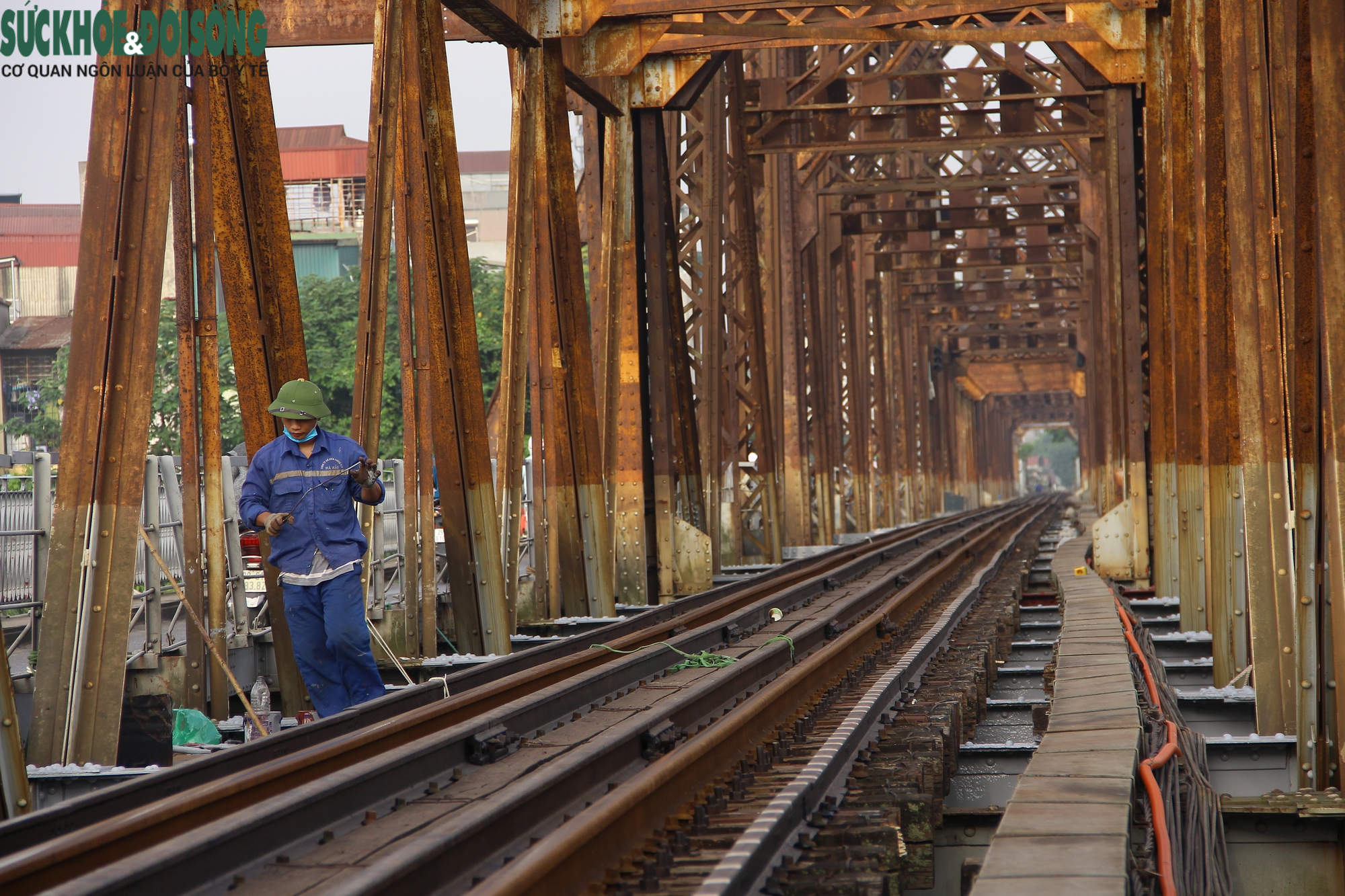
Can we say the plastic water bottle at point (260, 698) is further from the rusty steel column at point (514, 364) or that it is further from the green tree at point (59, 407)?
the green tree at point (59, 407)

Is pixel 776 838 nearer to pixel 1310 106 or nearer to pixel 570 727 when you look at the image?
pixel 570 727

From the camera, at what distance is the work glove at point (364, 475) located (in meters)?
6.65

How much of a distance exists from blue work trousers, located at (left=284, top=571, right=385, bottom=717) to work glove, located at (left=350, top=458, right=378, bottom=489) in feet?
1.49

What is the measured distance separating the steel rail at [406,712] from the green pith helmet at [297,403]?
4.74 ft

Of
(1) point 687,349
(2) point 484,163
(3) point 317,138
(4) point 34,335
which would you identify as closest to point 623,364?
(1) point 687,349

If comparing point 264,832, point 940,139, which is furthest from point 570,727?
point 940,139

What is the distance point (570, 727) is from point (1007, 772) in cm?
195

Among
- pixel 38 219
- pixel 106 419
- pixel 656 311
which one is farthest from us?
pixel 38 219

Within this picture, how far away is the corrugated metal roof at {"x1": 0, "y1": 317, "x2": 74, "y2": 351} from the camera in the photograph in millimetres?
35781

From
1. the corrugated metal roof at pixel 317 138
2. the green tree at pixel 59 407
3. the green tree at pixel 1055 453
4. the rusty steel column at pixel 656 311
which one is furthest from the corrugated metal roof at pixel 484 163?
the green tree at pixel 1055 453

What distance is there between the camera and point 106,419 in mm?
5906

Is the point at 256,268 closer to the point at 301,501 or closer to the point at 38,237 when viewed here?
the point at 301,501

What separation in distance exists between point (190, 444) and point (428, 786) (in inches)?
130

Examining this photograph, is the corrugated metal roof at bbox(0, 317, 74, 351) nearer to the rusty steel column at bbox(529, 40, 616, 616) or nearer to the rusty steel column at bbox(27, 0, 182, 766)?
the rusty steel column at bbox(529, 40, 616, 616)
